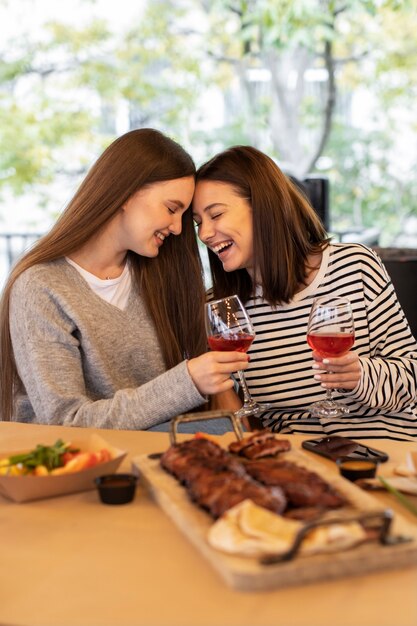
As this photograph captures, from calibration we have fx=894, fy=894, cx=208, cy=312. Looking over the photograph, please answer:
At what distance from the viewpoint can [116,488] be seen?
1.46 meters

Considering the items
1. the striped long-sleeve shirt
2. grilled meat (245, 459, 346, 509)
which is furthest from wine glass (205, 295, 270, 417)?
grilled meat (245, 459, 346, 509)

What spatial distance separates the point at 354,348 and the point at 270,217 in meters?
0.43

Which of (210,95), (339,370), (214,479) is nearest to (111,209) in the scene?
(339,370)

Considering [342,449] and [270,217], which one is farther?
[270,217]

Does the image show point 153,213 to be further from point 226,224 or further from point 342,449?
point 342,449

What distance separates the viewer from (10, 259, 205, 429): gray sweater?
204cm

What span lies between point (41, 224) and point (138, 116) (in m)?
1.30

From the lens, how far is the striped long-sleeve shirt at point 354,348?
2.40 m

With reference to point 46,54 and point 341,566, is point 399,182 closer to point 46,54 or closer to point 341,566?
point 46,54

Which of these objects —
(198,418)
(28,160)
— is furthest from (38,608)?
(28,160)

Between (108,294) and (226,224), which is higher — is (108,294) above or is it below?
below

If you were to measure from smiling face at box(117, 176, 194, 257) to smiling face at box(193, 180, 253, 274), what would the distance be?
6 cm

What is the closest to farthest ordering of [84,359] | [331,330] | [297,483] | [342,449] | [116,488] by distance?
1. [297,483]
2. [116,488]
3. [342,449]
4. [331,330]
5. [84,359]

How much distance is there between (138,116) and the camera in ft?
26.2
